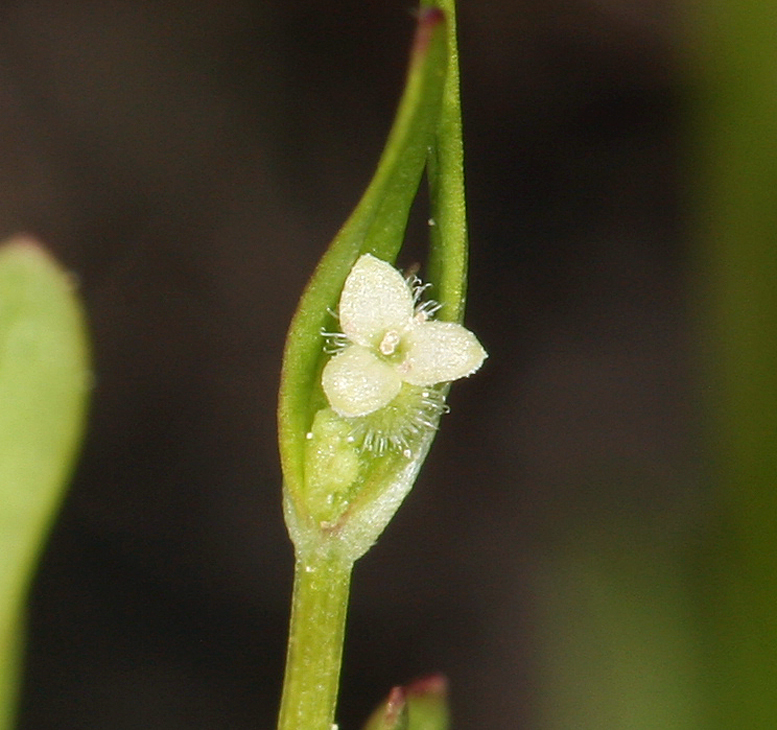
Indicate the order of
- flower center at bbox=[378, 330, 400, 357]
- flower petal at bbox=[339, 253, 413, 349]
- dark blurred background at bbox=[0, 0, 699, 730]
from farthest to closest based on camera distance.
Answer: dark blurred background at bbox=[0, 0, 699, 730], flower center at bbox=[378, 330, 400, 357], flower petal at bbox=[339, 253, 413, 349]

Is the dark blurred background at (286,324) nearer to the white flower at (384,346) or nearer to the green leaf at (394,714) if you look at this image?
the green leaf at (394,714)

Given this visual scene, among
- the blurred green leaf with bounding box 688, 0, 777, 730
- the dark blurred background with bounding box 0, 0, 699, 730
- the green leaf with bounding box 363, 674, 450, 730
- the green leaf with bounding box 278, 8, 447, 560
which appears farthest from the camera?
the dark blurred background with bounding box 0, 0, 699, 730

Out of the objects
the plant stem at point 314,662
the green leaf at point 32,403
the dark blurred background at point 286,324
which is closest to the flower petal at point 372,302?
the plant stem at point 314,662

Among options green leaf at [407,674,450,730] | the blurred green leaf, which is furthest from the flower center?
the blurred green leaf

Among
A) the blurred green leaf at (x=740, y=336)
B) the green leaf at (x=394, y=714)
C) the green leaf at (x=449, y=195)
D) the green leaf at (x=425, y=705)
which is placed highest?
the blurred green leaf at (x=740, y=336)

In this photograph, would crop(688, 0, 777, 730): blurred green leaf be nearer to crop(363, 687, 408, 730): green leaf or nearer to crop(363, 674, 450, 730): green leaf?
crop(363, 674, 450, 730): green leaf

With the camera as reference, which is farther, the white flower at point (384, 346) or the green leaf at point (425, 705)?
the green leaf at point (425, 705)

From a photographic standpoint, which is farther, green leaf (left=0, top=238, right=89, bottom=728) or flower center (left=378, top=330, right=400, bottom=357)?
green leaf (left=0, top=238, right=89, bottom=728)
